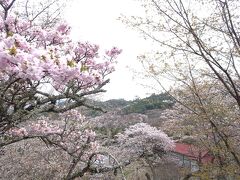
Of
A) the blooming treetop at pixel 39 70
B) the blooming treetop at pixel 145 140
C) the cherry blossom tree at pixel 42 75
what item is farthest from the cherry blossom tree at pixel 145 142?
the blooming treetop at pixel 39 70

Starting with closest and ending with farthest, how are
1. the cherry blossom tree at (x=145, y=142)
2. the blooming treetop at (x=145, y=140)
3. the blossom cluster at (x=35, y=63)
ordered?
the blossom cluster at (x=35, y=63) → the cherry blossom tree at (x=145, y=142) → the blooming treetop at (x=145, y=140)

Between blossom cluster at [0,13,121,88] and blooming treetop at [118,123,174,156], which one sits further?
blooming treetop at [118,123,174,156]

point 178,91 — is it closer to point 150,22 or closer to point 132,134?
point 150,22

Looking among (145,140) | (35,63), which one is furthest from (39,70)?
(145,140)

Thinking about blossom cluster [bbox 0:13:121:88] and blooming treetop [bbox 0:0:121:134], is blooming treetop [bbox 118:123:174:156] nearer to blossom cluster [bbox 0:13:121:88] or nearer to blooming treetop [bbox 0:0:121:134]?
blooming treetop [bbox 0:0:121:134]

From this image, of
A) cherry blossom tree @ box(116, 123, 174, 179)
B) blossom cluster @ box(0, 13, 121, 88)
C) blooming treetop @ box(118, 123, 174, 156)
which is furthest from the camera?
blooming treetop @ box(118, 123, 174, 156)

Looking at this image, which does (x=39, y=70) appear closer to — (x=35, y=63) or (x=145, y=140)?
(x=35, y=63)

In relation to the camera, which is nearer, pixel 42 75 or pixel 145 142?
pixel 42 75

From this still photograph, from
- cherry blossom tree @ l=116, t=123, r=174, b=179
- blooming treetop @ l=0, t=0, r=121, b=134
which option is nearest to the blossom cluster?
blooming treetop @ l=0, t=0, r=121, b=134

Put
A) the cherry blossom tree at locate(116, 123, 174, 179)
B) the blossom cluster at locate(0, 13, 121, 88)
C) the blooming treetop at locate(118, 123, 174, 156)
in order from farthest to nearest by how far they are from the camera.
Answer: the blooming treetop at locate(118, 123, 174, 156)
the cherry blossom tree at locate(116, 123, 174, 179)
the blossom cluster at locate(0, 13, 121, 88)

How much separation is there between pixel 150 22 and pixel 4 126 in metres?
5.20

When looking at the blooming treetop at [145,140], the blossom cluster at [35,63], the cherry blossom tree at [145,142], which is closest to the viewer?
the blossom cluster at [35,63]

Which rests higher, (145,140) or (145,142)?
(145,140)

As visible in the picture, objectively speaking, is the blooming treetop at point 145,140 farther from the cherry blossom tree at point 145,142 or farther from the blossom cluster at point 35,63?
the blossom cluster at point 35,63
